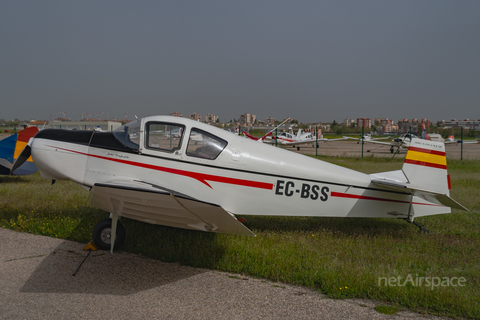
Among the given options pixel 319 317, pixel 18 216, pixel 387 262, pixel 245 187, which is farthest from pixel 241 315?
pixel 18 216

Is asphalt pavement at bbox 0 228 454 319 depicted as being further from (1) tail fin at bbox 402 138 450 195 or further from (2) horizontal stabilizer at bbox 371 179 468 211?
(1) tail fin at bbox 402 138 450 195

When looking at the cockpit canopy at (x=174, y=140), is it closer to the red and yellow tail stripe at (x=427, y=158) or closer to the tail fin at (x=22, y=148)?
the red and yellow tail stripe at (x=427, y=158)

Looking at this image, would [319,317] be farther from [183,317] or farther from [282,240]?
[282,240]

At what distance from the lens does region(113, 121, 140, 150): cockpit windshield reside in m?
4.74

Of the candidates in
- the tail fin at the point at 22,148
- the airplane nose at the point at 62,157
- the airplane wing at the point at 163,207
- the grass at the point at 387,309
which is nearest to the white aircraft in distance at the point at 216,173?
the airplane nose at the point at 62,157

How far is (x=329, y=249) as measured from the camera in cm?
483

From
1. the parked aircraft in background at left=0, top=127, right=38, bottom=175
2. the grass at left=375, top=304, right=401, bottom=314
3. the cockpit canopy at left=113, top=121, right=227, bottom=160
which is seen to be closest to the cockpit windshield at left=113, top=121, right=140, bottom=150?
the cockpit canopy at left=113, top=121, right=227, bottom=160

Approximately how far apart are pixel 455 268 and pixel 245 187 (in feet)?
9.67

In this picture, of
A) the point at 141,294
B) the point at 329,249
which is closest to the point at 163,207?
the point at 141,294

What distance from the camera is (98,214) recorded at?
20.9 feet

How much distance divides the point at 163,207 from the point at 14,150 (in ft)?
27.3

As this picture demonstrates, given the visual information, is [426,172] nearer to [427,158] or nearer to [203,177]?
[427,158]

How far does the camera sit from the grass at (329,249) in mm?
3617

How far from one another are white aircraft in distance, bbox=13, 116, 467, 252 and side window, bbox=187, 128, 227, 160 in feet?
0.05
